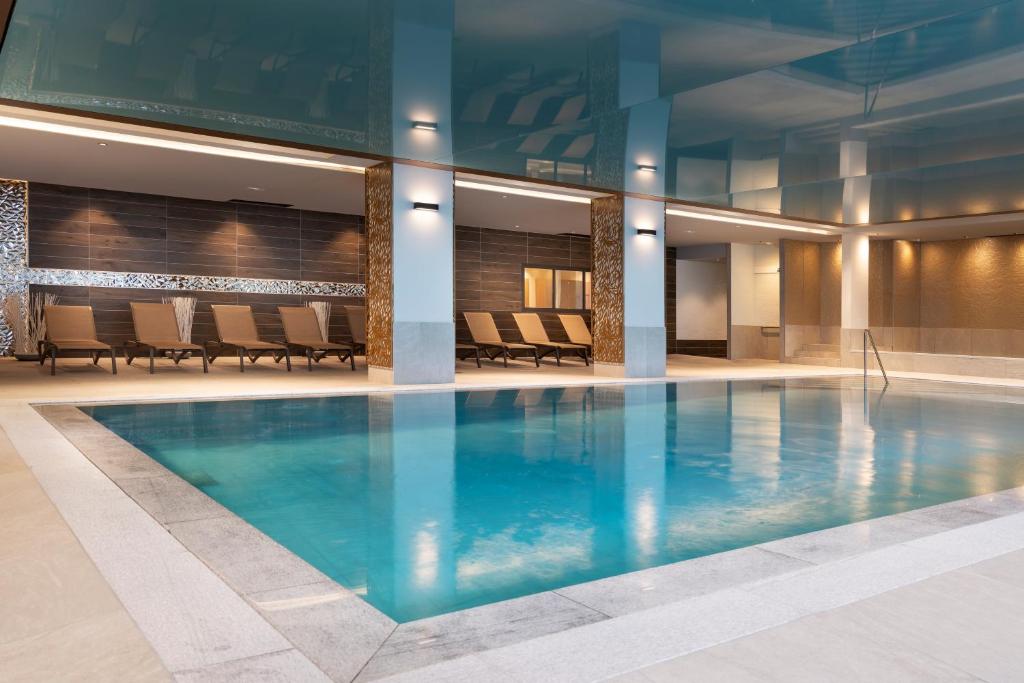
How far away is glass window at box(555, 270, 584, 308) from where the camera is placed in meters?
18.2

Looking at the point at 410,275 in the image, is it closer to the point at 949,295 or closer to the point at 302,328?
the point at 302,328

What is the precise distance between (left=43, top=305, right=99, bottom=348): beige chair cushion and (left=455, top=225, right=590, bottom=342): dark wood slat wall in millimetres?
6854

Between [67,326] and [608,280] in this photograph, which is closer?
[67,326]

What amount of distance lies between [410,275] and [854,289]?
1035cm

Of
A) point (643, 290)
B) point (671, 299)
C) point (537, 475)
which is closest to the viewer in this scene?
point (537, 475)

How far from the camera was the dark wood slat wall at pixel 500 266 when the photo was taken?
16719 mm

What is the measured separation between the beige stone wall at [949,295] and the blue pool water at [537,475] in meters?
8.28

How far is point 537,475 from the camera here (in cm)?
465

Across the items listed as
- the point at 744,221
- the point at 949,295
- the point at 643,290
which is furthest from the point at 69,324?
A: the point at 949,295

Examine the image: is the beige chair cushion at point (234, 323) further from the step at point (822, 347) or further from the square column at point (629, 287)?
the step at point (822, 347)

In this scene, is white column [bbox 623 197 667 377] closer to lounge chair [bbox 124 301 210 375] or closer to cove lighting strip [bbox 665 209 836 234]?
cove lighting strip [bbox 665 209 836 234]

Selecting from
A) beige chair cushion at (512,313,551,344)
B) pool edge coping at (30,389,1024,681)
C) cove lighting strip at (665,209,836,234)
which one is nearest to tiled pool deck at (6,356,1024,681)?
pool edge coping at (30,389,1024,681)

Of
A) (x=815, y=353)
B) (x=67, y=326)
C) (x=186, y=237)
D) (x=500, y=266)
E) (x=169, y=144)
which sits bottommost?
(x=815, y=353)

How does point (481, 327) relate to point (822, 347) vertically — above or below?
above
